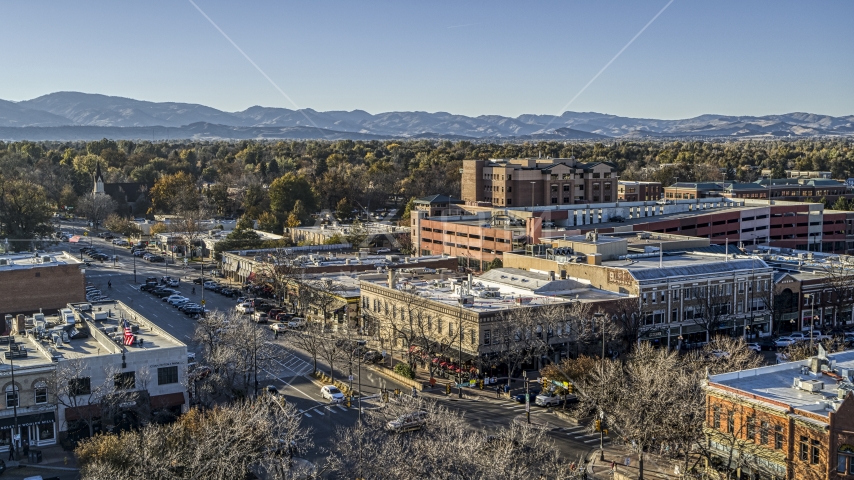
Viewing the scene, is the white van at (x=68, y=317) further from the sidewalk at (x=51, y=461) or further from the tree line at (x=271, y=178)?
the tree line at (x=271, y=178)

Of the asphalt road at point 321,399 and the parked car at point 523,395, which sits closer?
the asphalt road at point 321,399

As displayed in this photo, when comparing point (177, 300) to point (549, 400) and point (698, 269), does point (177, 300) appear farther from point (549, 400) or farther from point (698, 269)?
point (698, 269)

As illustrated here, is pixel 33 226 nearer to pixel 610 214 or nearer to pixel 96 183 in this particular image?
pixel 96 183

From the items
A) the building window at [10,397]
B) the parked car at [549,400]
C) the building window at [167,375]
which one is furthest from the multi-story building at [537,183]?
the building window at [10,397]

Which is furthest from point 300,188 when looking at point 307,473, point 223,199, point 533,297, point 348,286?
point 307,473

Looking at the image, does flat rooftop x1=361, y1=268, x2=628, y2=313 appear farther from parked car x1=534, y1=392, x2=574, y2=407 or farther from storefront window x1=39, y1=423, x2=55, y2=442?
storefront window x1=39, y1=423, x2=55, y2=442

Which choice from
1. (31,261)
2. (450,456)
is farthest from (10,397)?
(31,261)

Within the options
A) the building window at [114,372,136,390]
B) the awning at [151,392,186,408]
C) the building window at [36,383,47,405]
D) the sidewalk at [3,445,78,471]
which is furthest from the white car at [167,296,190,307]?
the sidewalk at [3,445,78,471]
